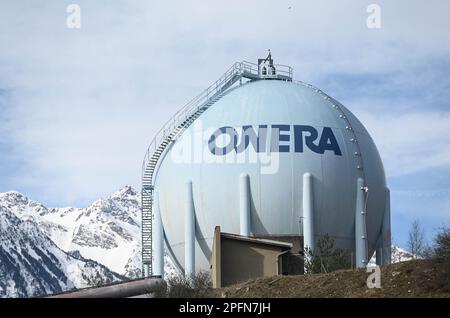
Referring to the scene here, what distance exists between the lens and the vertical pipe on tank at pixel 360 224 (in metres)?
44.5

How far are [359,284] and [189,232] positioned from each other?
15140 mm

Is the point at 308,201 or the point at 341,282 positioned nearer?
the point at 341,282

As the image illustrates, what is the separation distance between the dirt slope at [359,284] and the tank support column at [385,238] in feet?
48.2

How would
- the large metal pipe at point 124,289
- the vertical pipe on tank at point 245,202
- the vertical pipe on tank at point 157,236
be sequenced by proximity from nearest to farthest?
the large metal pipe at point 124,289 < the vertical pipe on tank at point 245,202 < the vertical pipe on tank at point 157,236

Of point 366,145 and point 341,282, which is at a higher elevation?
point 366,145

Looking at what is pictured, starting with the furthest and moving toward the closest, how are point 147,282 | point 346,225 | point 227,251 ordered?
1. point 346,225
2. point 227,251
3. point 147,282

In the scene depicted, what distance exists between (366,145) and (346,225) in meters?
3.85

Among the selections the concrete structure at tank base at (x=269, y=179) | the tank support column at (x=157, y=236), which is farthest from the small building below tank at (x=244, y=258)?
the tank support column at (x=157, y=236)

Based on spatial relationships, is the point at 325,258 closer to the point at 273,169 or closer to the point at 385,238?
the point at 273,169

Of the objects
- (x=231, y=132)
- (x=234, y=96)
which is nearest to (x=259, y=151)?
(x=231, y=132)

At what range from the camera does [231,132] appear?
43.6 m

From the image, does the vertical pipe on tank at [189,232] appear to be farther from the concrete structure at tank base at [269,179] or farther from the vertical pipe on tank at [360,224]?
the vertical pipe on tank at [360,224]
